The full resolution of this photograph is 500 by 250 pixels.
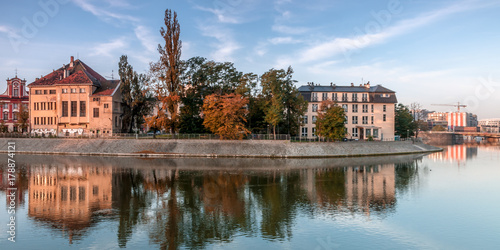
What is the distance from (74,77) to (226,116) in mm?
39945

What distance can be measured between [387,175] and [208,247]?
29451mm

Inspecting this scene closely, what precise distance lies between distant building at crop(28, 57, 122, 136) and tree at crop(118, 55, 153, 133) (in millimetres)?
3513

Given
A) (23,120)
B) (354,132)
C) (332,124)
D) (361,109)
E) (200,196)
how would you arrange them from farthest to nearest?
(23,120)
(354,132)
(361,109)
(332,124)
(200,196)

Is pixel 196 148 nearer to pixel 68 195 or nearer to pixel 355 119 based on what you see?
pixel 68 195

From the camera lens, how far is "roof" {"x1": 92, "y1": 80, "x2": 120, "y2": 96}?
2869 inches

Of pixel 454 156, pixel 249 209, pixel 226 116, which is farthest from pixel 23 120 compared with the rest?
pixel 454 156

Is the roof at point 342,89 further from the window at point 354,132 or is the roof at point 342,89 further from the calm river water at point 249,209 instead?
the calm river water at point 249,209

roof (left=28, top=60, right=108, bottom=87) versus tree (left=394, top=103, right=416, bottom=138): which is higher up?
roof (left=28, top=60, right=108, bottom=87)

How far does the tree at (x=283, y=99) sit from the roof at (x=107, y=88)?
3375 centimetres

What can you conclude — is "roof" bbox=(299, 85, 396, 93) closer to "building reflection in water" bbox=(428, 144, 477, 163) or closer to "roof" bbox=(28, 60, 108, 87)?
"building reflection in water" bbox=(428, 144, 477, 163)

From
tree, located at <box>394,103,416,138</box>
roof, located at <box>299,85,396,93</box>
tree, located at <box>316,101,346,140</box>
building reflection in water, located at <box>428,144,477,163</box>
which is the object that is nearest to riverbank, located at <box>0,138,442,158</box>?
Answer: tree, located at <box>316,101,346,140</box>

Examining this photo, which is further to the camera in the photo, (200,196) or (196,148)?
(196,148)

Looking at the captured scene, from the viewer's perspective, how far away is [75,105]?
73500 millimetres

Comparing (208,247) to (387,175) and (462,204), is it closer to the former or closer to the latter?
(462,204)
